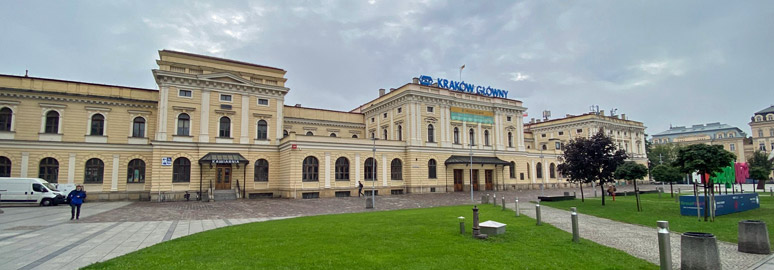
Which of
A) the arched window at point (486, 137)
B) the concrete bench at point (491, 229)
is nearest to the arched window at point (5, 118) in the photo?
the concrete bench at point (491, 229)

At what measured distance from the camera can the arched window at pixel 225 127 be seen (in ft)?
115

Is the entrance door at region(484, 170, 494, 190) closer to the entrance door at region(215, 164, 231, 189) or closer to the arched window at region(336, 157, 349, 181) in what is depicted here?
the arched window at region(336, 157, 349, 181)

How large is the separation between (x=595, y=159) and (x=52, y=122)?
41.6 meters

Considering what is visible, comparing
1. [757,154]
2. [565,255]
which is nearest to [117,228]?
[565,255]

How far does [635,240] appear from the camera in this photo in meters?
11.1

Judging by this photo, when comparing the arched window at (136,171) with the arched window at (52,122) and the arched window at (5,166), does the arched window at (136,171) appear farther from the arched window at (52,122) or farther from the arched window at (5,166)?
the arched window at (5,166)

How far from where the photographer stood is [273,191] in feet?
118

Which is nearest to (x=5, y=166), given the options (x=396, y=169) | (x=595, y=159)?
(x=396, y=169)

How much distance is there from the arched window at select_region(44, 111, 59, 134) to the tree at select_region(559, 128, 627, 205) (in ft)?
132

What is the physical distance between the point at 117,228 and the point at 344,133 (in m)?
32.9

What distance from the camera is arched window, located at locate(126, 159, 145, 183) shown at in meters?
33.1

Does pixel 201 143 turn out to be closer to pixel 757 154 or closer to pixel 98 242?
pixel 98 242

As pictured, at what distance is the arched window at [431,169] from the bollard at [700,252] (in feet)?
110

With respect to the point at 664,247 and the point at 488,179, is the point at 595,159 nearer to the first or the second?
the point at 664,247
